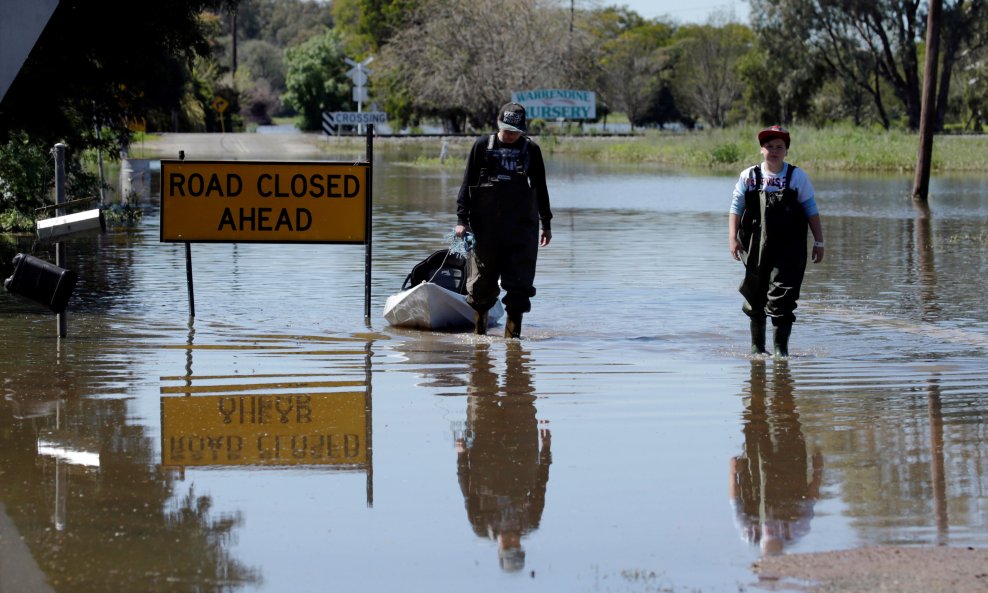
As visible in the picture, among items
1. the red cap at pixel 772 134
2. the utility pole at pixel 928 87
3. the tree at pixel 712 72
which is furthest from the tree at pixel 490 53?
the red cap at pixel 772 134

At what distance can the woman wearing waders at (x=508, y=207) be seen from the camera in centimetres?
1045

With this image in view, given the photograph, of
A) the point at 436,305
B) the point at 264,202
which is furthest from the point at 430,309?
the point at 264,202

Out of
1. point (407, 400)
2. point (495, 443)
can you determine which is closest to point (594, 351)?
point (407, 400)

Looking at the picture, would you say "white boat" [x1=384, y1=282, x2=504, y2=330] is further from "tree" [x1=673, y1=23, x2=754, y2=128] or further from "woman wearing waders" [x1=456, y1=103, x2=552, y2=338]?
"tree" [x1=673, y1=23, x2=754, y2=128]

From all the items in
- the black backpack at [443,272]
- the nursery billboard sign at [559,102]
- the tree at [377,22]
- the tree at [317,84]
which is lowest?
the black backpack at [443,272]

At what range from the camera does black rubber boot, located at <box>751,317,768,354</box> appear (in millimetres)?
9922

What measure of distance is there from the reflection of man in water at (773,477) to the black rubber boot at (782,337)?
1377 mm

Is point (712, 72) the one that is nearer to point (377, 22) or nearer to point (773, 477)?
point (377, 22)

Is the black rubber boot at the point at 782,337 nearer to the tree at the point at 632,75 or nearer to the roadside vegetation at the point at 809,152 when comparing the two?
A: the roadside vegetation at the point at 809,152

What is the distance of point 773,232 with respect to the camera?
9625 millimetres

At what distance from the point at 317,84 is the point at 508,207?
82.3 metres

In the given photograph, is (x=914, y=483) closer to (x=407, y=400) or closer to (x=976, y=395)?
(x=976, y=395)

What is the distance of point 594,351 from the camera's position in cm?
1023

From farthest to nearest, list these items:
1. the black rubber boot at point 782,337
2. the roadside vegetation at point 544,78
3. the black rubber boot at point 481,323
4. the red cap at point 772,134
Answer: the roadside vegetation at point 544,78 → the black rubber boot at point 481,323 → the black rubber boot at point 782,337 → the red cap at point 772,134
